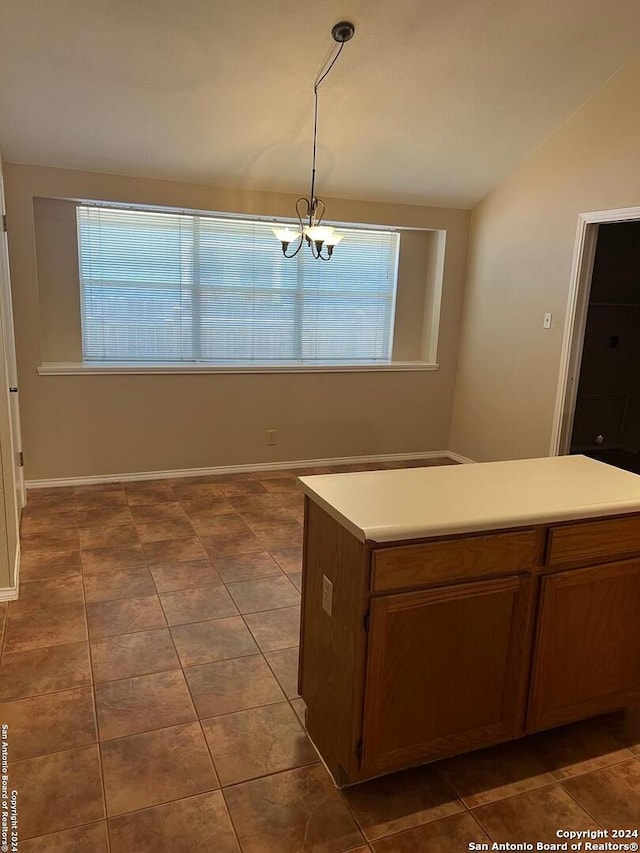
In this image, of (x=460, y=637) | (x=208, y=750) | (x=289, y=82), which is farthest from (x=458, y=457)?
(x=208, y=750)

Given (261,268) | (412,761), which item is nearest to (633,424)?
(261,268)

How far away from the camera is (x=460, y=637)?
183 cm

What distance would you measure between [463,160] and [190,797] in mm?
4453

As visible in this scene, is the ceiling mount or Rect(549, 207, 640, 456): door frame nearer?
the ceiling mount

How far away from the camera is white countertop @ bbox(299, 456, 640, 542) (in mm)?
1708

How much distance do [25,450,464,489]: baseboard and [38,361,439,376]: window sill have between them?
2.64 ft

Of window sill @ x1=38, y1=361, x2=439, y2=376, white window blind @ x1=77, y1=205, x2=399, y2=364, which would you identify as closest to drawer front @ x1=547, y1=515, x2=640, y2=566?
window sill @ x1=38, y1=361, x2=439, y2=376

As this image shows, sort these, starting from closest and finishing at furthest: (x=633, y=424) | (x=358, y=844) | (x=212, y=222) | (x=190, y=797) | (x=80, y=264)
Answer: (x=358, y=844)
(x=190, y=797)
(x=80, y=264)
(x=212, y=222)
(x=633, y=424)

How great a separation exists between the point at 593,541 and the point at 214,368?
3554mm

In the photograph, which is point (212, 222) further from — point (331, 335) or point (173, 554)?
point (173, 554)

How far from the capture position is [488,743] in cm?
197

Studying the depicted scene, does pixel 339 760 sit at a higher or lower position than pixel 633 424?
lower

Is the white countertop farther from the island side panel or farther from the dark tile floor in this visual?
the dark tile floor

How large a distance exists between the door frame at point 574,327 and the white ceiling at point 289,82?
2.70 ft
